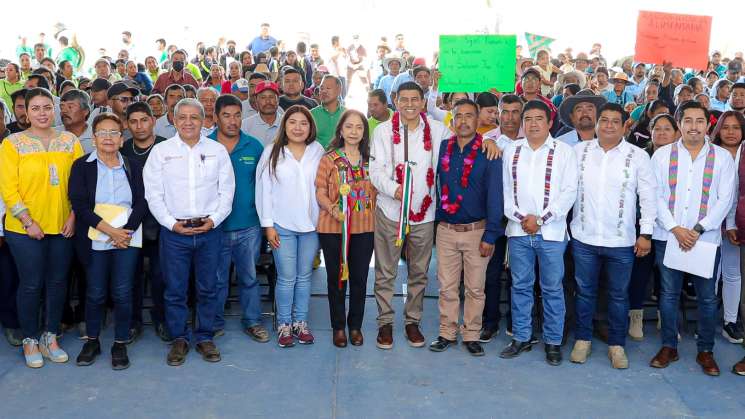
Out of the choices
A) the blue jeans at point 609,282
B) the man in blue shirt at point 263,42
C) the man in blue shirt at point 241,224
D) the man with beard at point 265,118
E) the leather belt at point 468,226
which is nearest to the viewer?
the blue jeans at point 609,282

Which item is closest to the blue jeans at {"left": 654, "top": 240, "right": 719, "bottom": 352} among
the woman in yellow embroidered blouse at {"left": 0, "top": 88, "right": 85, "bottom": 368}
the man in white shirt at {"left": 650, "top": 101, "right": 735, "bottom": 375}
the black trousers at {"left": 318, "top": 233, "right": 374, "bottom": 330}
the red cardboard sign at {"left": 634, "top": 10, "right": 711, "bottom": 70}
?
the man in white shirt at {"left": 650, "top": 101, "right": 735, "bottom": 375}

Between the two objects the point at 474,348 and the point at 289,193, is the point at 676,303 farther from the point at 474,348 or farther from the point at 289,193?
Answer: the point at 289,193

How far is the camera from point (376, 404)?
172 inches

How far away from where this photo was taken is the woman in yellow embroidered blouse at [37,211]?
4723 mm

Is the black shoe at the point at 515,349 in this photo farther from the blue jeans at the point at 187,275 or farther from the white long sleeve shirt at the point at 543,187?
the blue jeans at the point at 187,275

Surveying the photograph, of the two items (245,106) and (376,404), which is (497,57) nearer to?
(245,106)

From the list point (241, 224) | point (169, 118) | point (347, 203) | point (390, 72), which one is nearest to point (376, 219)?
point (347, 203)

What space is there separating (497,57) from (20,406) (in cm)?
454

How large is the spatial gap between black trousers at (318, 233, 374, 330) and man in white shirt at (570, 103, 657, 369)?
4.71ft

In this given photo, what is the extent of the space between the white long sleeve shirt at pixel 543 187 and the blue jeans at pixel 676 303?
0.74 m

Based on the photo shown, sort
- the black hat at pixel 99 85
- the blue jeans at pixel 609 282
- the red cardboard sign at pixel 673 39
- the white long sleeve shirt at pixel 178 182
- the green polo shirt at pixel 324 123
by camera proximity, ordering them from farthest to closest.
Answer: the red cardboard sign at pixel 673 39, the black hat at pixel 99 85, the green polo shirt at pixel 324 123, the blue jeans at pixel 609 282, the white long sleeve shirt at pixel 178 182

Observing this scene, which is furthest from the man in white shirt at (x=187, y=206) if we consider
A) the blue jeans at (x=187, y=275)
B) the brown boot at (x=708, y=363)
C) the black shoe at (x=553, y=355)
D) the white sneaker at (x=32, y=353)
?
the brown boot at (x=708, y=363)

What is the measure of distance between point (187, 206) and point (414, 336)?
184 cm

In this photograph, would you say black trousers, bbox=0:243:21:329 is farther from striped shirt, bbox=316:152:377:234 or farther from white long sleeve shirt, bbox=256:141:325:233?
striped shirt, bbox=316:152:377:234
